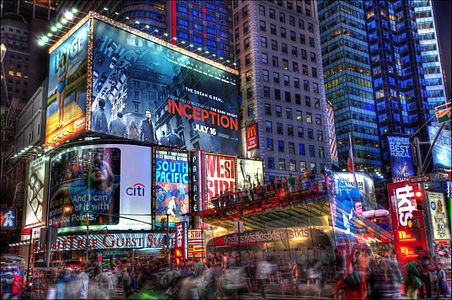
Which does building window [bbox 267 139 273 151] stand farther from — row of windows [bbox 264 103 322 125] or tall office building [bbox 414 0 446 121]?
tall office building [bbox 414 0 446 121]

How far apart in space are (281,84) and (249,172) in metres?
17.4

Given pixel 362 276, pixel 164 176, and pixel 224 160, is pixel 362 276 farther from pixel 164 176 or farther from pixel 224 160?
pixel 224 160

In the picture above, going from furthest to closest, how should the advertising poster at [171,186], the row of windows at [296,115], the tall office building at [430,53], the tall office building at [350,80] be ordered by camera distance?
1. the tall office building at [430,53]
2. the tall office building at [350,80]
3. the row of windows at [296,115]
4. the advertising poster at [171,186]

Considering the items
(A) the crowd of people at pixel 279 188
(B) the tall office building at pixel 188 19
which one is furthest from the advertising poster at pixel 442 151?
(B) the tall office building at pixel 188 19

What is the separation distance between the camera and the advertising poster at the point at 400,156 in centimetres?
3922

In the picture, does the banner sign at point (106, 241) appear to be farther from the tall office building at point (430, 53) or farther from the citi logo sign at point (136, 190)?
the tall office building at point (430, 53)

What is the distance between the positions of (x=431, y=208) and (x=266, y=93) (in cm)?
4442

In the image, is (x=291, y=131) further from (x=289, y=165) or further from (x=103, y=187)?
(x=103, y=187)

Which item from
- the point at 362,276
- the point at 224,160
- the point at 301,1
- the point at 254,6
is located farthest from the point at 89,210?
the point at 301,1

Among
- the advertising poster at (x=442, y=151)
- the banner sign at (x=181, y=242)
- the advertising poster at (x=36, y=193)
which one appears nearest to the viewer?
the banner sign at (x=181, y=242)

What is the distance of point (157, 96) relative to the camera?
5225 centimetres

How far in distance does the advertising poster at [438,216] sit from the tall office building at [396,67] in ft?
306

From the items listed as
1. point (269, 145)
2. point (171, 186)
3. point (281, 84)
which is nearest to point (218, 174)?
point (171, 186)

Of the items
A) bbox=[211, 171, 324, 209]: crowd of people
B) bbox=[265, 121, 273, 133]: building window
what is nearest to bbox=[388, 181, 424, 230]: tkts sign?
bbox=[211, 171, 324, 209]: crowd of people
